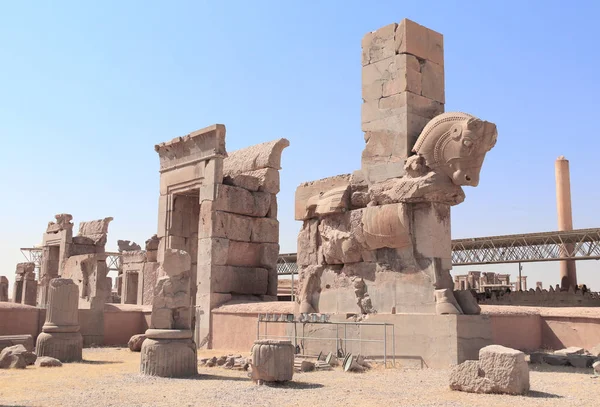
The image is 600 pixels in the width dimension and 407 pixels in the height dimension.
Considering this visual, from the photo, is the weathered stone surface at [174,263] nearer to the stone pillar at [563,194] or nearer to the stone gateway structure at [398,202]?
the stone gateway structure at [398,202]

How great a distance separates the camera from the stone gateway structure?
8727 mm

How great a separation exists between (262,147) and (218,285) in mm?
3482

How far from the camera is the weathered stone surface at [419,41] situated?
9562 millimetres

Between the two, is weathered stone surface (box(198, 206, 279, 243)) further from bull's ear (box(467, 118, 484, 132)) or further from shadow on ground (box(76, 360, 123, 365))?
bull's ear (box(467, 118, 484, 132))

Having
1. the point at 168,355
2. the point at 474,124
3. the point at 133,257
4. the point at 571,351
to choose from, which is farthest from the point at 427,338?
the point at 133,257

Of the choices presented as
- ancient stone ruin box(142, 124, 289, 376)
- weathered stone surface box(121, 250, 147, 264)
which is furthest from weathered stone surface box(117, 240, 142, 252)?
ancient stone ruin box(142, 124, 289, 376)

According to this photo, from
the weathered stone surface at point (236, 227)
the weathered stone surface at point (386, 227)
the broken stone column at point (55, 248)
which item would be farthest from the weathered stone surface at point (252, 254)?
the broken stone column at point (55, 248)

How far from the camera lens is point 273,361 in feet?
23.5

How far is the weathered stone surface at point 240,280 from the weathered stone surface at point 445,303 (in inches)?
238

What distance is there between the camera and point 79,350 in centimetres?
1080

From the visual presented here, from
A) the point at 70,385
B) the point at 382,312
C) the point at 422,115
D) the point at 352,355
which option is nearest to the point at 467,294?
the point at 382,312

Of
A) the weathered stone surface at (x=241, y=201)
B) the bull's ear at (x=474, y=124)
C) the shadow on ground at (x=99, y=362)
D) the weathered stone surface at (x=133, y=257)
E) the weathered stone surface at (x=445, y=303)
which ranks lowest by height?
the shadow on ground at (x=99, y=362)

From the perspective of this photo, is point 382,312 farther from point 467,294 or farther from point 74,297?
point 74,297

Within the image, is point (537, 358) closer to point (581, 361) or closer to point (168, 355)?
point (581, 361)
